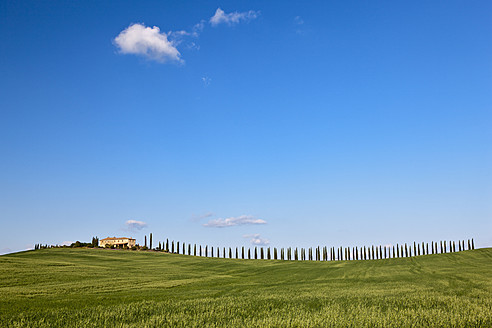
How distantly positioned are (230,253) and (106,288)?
238 ft

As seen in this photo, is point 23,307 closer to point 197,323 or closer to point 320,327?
point 197,323

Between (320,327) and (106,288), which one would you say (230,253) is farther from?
(320,327)

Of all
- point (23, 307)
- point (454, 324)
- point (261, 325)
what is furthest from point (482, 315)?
point (23, 307)

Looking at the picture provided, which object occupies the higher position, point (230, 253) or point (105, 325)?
point (105, 325)

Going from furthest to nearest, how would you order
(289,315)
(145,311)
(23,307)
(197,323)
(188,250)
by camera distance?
(188,250) < (23,307) < (145,311) < (289,315) < (197,323)

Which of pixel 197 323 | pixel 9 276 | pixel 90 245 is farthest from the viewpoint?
pixel 90 245

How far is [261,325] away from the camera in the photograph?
352 inches

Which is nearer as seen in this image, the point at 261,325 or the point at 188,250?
the point at 261,325

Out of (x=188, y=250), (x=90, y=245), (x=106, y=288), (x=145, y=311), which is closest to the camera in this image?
(x=145, y=311)

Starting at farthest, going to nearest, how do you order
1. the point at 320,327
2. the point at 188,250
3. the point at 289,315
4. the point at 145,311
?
the point at 188,250
the point at 145,311
the point at 289,315
the point at 320,327

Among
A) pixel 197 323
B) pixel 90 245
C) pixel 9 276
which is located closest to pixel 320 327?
pixel 197 323

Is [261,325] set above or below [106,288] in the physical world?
above

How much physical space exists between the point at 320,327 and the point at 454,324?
11.6ft

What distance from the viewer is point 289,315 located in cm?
1028
